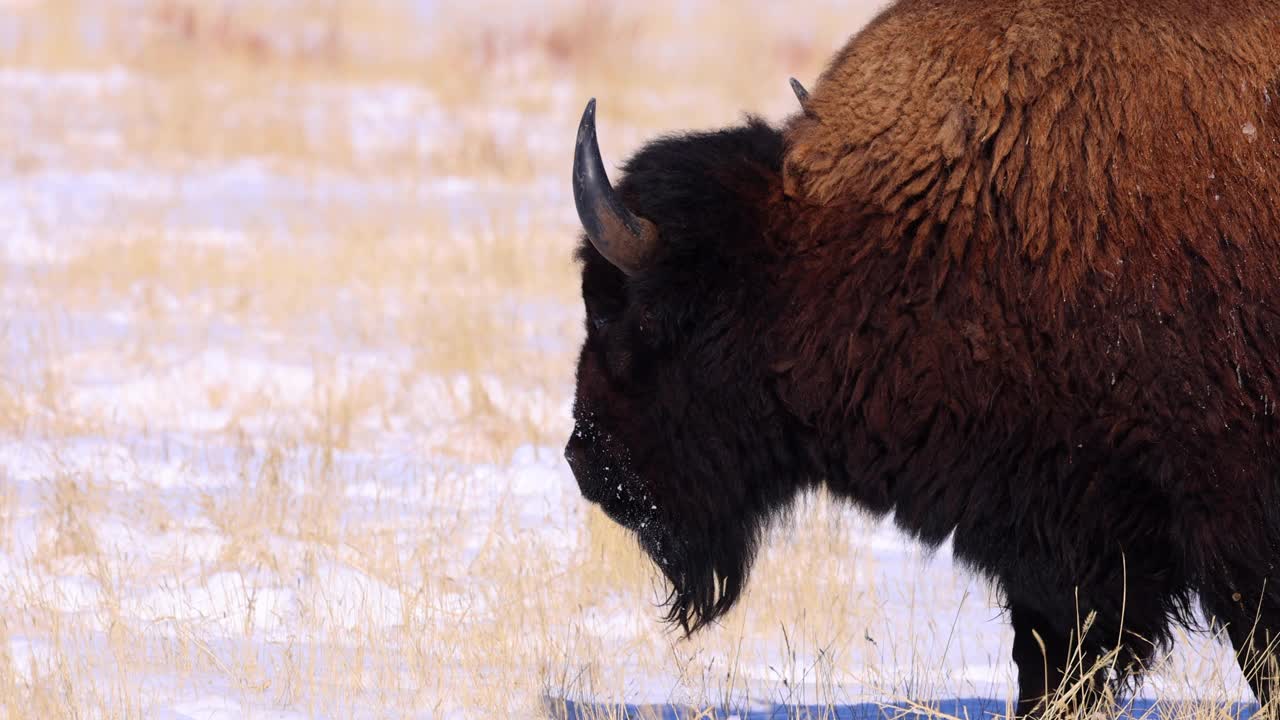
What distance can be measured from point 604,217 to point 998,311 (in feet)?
3.02

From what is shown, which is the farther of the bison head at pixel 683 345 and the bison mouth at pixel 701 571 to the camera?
the bison mouth at pixel 701 571

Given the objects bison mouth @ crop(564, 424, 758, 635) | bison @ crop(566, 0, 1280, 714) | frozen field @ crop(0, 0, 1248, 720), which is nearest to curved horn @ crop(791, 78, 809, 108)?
bison @ crop(566, 0, 1280, 714)

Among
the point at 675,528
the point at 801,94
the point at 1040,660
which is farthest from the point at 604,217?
the point at 1040,660

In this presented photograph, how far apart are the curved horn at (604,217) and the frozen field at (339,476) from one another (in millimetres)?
1156

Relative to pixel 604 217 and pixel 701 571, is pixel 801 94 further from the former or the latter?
pixel 701 571

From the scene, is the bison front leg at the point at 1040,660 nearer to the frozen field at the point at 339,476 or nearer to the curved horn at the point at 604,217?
the frozen field at the point at 339,476

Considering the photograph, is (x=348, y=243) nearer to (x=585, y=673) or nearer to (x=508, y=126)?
(x=508, y=126)

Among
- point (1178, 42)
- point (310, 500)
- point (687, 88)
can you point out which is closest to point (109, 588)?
point (310, 500)

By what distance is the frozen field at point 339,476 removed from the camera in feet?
13.9

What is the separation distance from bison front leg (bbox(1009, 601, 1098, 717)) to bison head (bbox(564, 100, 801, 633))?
70 centimetres

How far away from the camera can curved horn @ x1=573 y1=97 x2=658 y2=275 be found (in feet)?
11.7

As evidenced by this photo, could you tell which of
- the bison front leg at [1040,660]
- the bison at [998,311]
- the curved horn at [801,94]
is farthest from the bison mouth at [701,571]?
the curved horn at [801,94]

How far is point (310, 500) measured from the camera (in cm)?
573

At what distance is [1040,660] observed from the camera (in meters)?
4.05
